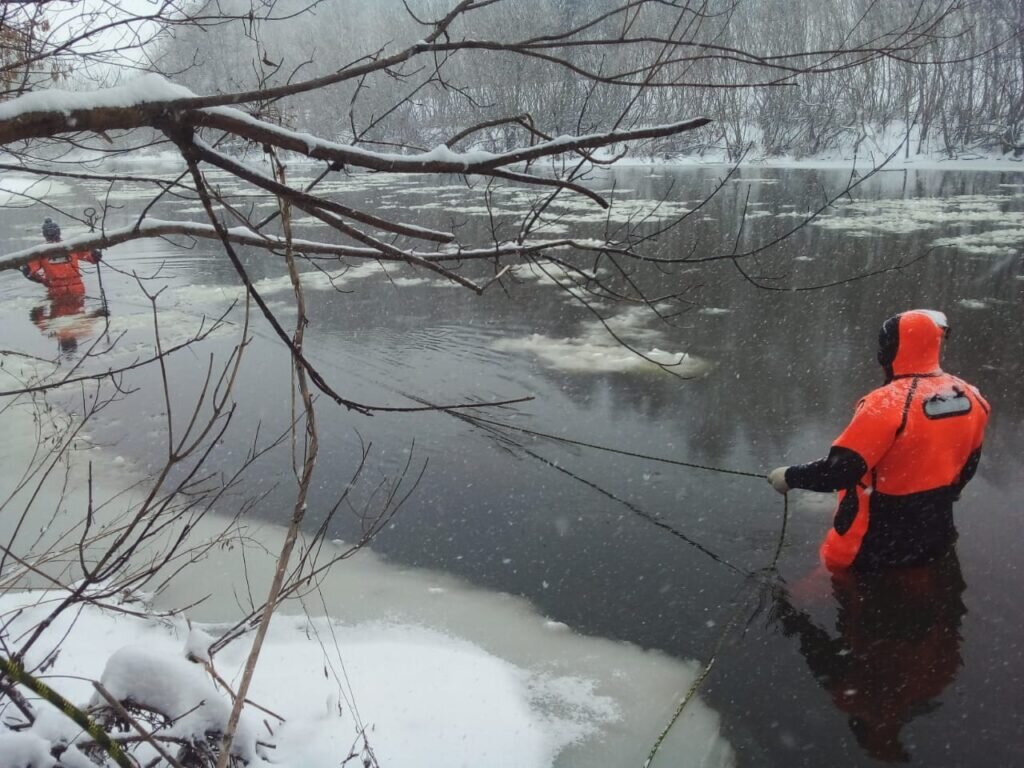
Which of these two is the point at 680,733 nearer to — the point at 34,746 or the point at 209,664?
the point at 209,664

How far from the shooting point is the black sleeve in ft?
11.4

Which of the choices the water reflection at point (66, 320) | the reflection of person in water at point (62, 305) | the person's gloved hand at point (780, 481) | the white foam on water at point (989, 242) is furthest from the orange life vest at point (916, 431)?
the white foam on water at point (989, 242)

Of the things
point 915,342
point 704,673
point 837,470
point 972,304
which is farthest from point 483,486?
point 972,304

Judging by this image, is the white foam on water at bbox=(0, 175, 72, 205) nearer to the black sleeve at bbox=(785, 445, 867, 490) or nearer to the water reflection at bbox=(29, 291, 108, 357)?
the water reflection at bbox=(29, 291, 108, 357)

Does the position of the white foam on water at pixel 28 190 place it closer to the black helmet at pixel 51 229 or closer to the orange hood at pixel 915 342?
the black helmet at pixel 51 229

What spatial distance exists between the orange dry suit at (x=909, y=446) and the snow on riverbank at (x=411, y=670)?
A: 1.26 m

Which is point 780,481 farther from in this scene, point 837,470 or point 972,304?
point 972,304

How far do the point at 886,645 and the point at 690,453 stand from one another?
2683mm

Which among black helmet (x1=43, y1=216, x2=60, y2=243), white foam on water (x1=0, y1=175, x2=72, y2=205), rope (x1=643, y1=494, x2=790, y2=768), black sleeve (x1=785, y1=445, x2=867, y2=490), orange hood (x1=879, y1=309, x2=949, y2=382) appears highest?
white foam on water (x1=0, y1=175, x2=72, y2=205)

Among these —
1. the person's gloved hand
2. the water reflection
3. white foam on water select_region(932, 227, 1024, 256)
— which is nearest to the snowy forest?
the person's gloved hand

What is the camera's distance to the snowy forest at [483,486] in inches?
77.4

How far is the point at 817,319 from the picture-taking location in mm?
10148

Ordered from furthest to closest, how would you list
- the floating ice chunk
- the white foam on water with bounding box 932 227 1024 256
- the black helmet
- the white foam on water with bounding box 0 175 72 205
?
1. the white foam on water with bounding box 932 227 1024 256
2. the floating ice chunk
3. the black helmet
4. the white foam on water with bounding box 0 175 72 205

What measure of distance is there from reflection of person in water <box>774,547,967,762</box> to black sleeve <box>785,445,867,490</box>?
2.55 ft
